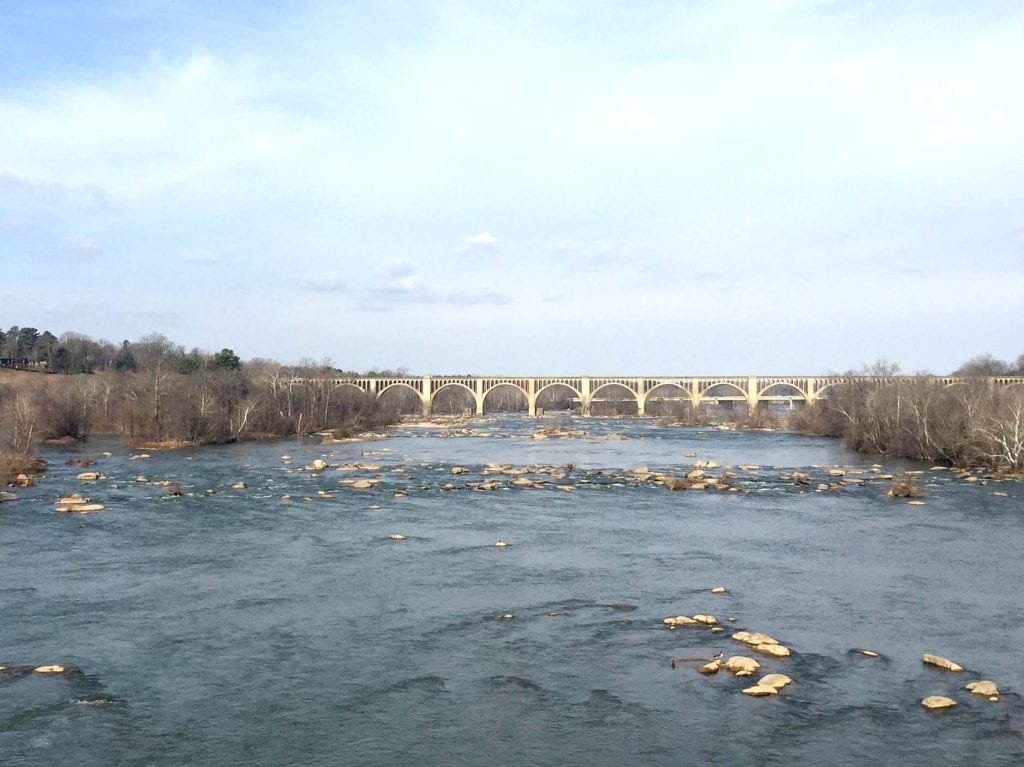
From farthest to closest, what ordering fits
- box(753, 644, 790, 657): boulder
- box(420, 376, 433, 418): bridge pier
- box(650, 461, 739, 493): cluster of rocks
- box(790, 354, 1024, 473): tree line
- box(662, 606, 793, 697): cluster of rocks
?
box(420, 376, 433, 418): bridge pier, box(790, 354, 1024, 473): tree line, box(650, 461, 739, 493): cluster of rocks, box(753, 644, 790, 657): boulder, box(662, 606, 793, 697): cluster of rocks

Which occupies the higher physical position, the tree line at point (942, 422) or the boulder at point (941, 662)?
the tree line at point (942, 422)

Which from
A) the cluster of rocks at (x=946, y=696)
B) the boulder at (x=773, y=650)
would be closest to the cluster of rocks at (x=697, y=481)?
the boulder at (x=773, y=650)

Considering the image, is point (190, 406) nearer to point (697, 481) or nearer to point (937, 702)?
point (697, 481)

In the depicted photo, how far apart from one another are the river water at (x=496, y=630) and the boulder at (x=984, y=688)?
Answer: 220 millimetres

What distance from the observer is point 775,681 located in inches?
526

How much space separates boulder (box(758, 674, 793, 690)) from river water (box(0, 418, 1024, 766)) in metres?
0.25

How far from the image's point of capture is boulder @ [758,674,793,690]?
13.2m

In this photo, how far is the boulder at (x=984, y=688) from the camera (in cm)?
1293

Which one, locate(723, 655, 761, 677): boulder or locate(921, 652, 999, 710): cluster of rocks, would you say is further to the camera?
locate(723, 655, 761, 677): boulder

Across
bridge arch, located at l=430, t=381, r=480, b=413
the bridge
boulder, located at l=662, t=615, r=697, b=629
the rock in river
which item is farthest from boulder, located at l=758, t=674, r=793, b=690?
bridge arch, located at l=430, t=381, r=480, b=413

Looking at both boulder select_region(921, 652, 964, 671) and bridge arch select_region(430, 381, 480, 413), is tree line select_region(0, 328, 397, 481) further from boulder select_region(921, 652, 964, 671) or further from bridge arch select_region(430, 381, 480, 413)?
boulder select_region(921, 652, 964, 671)

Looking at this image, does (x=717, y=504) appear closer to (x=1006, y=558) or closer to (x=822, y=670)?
(x=1006, y=558)

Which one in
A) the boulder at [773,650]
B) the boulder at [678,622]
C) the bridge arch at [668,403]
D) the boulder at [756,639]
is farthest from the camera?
the bridge arch at [668,403]

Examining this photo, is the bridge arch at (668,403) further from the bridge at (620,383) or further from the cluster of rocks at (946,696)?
the cluster of rocks at (946,696)
